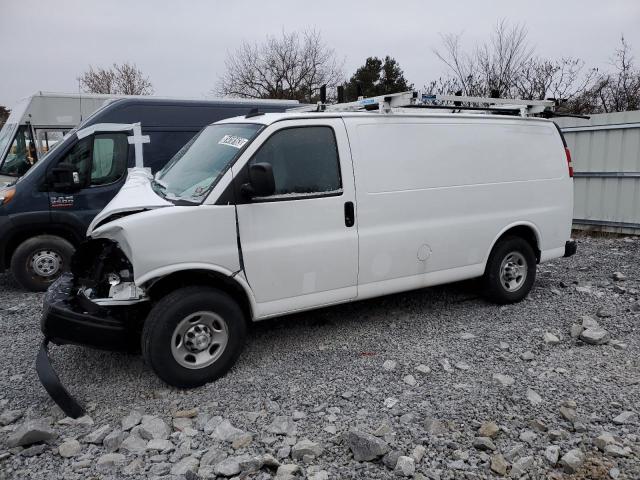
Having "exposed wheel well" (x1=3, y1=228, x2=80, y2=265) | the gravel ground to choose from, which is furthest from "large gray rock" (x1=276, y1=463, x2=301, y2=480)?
"exposed wheel well" (x1=3, y1=228, x2=80, y2=265)

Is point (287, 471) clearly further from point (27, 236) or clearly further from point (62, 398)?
point (27, 236)

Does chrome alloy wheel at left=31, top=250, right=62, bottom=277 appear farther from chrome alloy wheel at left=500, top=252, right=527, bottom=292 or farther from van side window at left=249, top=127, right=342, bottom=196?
chrome alloy wheel at left=500, top=252, right=527, bottom=292

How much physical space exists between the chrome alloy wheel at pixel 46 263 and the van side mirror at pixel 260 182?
421 cm

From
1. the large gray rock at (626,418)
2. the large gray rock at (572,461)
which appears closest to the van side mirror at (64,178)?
the large gray rock at (572,461)

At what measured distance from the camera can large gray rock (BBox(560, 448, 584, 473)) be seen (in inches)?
116

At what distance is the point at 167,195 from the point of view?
430cm

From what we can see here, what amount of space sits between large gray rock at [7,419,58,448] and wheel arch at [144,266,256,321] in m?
1.10

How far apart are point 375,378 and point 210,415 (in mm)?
1286

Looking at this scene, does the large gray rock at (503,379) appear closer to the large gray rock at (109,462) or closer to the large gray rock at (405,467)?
the large gray rock at (405,467)

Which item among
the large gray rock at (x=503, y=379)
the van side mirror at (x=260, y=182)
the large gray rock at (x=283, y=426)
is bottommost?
the large gray rock at (x=283, y=426)

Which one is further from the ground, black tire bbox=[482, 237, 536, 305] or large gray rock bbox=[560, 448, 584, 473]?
black tire bbox=[482, 237, 536, 305]

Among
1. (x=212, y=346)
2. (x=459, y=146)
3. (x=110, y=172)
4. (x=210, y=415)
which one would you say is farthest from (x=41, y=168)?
(x=459, y=146)

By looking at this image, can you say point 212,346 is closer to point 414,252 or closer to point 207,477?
point 207,477

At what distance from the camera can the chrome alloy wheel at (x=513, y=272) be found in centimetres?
584
